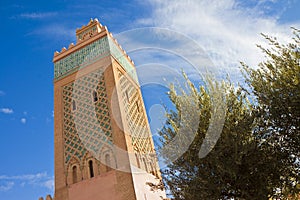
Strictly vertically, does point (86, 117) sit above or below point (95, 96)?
below

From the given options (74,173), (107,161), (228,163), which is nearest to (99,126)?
(107,161)

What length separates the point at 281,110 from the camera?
438 centimetres

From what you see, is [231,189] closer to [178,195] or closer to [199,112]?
[178,195]

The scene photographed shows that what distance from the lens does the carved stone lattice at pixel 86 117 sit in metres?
8.32

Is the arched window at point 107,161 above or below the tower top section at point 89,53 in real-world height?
below

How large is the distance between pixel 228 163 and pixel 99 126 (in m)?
4.98

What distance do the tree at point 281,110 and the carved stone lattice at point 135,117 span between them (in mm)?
4440

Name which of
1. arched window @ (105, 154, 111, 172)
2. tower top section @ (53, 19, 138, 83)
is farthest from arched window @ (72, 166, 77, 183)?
tower top section @ (53, 19, 138, 83)

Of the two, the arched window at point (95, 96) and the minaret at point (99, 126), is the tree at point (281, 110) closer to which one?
the minaret at point (99, 126)

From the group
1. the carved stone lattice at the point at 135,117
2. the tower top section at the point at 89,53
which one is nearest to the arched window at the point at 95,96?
the carved stone lattice at the point at 135,117

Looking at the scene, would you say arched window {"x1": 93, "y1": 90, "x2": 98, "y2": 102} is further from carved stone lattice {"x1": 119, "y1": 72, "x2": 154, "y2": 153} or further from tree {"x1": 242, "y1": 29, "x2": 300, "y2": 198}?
tree {"x1": 242, "y1": 29, "x2": 300, "y2": 198}

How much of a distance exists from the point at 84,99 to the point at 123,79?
1695 millimetres

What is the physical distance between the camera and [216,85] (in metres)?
5.26

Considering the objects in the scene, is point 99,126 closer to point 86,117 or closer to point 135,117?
point 86,117
